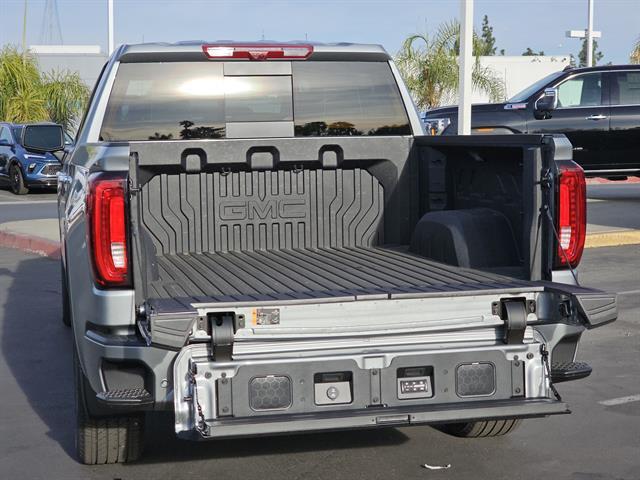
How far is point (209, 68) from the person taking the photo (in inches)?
252

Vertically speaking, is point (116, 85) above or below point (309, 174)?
above

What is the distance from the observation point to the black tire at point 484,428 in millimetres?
5785

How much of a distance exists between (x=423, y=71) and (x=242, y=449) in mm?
27733

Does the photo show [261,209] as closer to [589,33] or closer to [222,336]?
[222,336]

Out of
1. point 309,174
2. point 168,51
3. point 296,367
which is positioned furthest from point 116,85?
Answer: point 296,367

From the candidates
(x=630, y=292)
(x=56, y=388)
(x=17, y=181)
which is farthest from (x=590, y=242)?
(x=17, y=181)

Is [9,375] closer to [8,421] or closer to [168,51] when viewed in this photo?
[8,421]

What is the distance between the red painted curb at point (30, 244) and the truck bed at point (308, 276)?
7748 millimetres

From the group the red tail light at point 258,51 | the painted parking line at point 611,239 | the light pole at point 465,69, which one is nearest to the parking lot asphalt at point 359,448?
the red tail light at point 258,51

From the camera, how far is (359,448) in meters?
5.68

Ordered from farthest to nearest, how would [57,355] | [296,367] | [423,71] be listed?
1. [423,71]
2. [57,355]
3. [296,367]

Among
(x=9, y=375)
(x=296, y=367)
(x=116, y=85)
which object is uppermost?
(x=116, y=85)

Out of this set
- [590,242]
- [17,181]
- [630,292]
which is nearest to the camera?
[630,292]

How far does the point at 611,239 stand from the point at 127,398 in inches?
388
